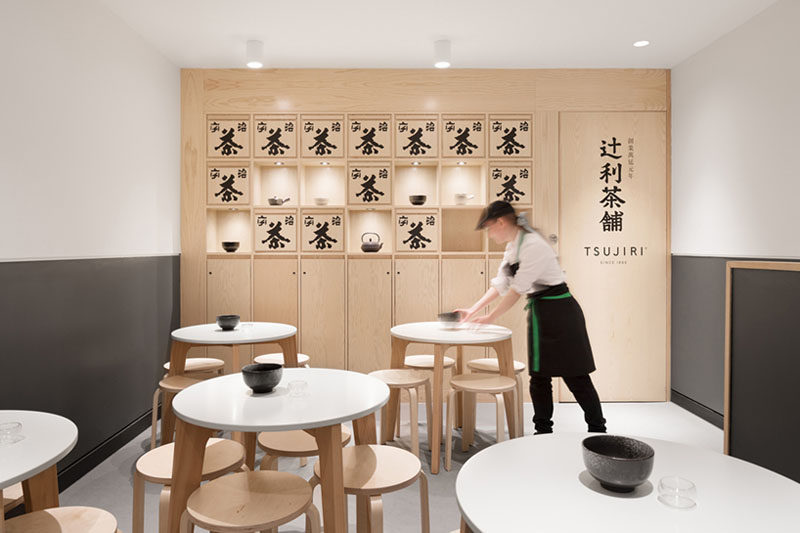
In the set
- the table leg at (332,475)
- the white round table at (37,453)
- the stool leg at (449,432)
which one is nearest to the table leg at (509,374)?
the stool leg at (449,432)

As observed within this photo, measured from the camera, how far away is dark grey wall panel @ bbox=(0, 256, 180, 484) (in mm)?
2506

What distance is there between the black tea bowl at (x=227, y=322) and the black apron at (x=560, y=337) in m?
1.93

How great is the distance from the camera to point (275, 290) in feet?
14.8

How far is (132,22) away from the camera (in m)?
3.61

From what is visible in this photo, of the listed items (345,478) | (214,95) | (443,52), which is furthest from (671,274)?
(214,95)

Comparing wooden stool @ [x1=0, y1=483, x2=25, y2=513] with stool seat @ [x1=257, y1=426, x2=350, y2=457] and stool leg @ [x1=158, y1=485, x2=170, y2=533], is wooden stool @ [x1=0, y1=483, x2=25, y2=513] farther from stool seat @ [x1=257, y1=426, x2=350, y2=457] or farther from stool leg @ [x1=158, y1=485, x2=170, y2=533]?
stool seat @ [x1=257, y1=426, x2=350, y2=457]

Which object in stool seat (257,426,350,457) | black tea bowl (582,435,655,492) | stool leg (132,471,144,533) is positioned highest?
black tea bowl (582,435,655,492)

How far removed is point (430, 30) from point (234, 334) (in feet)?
8.62

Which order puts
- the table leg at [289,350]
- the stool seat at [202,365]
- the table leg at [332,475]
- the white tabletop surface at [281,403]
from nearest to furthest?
the white tabletop surface at [281,403]
the table leg at [332,475]
the table leg at [289,350]
the stool seat at [202,365]

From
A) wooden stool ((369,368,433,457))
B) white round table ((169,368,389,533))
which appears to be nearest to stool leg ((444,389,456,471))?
wooden stool ((369,368,433,457))

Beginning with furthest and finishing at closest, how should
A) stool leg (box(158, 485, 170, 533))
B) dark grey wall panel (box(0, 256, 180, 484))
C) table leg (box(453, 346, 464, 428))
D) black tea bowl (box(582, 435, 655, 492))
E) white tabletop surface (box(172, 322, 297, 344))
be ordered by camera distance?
table leg (box(453, 346, 464, 428)), white tabletop surface (box(172, 322, 297, 344)), dark grey wall panel (box(0, 256, 180, 484)), stool leg (box(158, 485, 170, 533)), black tea bowl (box(582, 435, 655, 492))

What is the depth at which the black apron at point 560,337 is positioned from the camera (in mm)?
2953

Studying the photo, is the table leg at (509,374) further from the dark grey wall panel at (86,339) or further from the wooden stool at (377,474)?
the dark grey wall panel at (86,339)

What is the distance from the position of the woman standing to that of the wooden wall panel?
1.59 m
